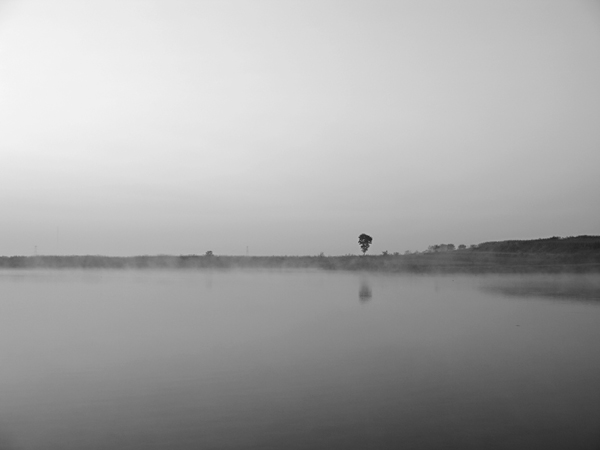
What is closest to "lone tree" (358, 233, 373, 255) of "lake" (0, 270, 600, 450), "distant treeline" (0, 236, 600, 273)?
"distant treeline" (0, 236, 600, 273)

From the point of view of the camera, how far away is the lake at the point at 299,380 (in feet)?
25.5

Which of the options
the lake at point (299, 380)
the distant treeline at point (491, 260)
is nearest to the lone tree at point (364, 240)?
the distant treeline at point (491, 260)

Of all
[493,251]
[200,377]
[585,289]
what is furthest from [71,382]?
[493,251]

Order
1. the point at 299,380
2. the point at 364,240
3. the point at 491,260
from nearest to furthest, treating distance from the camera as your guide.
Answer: the point at 299,380, the point at 491,260, the point at 364,240


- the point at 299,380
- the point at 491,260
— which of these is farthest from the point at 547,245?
the point at 299,380

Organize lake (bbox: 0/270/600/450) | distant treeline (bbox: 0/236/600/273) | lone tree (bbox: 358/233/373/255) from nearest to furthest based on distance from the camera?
lake (bbox: 0/270/600/450) < distant treeline (bbox: 0/236/600/273) < lone tree (bbox: 358/233/373/255)

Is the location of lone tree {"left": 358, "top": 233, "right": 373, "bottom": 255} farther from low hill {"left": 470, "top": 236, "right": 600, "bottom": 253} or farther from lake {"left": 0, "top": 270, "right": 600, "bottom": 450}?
lake {"left": 0, "top": 270, "right": 600, "bottom": 450}

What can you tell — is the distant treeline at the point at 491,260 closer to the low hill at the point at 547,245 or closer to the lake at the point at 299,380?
the low hill at the point at 547,245

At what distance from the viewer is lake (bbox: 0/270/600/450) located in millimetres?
7762

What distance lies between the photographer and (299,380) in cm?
1077

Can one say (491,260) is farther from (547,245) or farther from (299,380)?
(299,380)

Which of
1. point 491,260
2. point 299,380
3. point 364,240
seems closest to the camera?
point 299,380

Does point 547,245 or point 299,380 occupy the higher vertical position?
point 547,245

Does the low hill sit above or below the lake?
above
